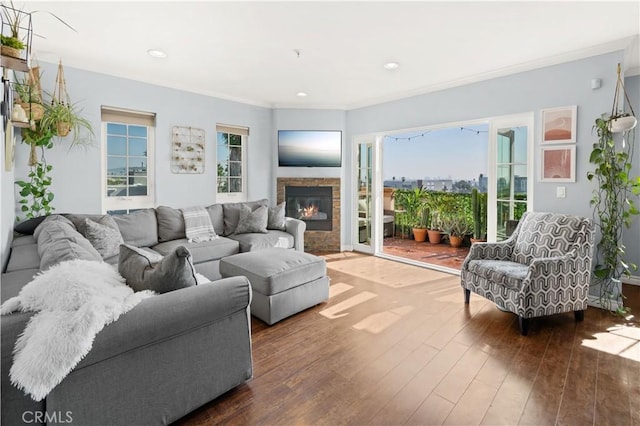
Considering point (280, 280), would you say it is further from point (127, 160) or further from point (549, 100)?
point (549, 100)

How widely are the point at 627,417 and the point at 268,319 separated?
234 centimetres

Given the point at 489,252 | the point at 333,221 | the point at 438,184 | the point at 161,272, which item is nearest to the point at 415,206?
the point at 438,184

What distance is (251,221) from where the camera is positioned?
4555mm

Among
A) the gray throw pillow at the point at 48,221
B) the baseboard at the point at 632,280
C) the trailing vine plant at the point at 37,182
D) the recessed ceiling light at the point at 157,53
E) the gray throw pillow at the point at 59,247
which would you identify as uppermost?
the recessed ceiling light at the point at 157,53

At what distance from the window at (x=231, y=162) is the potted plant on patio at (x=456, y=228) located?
4.04 meters

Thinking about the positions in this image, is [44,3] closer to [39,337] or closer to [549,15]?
[39,337]

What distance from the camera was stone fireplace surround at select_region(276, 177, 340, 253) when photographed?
581 cm

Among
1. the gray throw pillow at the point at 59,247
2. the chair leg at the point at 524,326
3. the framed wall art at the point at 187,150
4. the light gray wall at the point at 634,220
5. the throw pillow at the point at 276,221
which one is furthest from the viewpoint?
the throw pillow at the point at 276,221

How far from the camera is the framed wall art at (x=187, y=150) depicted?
15.3 ft

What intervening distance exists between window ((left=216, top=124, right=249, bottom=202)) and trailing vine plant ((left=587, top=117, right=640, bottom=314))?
15.1 feet

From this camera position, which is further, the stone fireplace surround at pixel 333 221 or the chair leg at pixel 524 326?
the stone fireplace surround at pixel 333 221

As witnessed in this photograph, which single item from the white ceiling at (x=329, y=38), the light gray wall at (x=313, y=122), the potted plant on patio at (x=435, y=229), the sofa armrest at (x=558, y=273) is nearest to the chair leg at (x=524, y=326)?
the sofa armrest at (x=558, y=273)

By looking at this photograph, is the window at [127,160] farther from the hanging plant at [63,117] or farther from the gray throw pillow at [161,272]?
the gray throw pillow at [161,272]

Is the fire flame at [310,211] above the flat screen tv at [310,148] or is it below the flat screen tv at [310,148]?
below
